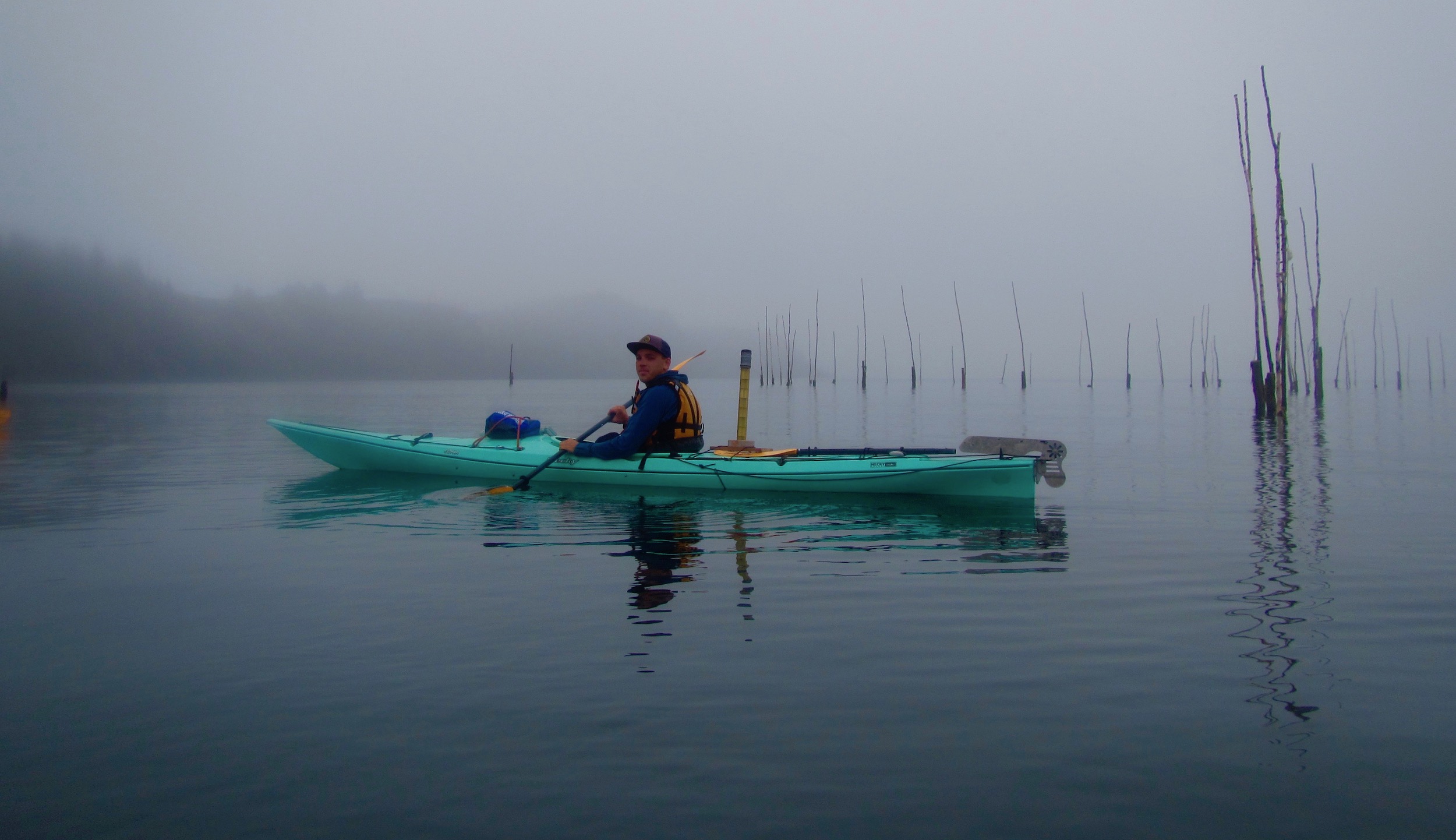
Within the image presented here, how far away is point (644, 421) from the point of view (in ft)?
29.9

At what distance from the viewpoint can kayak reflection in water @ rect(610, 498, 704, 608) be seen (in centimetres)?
538

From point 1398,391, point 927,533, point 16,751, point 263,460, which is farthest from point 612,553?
point 1398,391

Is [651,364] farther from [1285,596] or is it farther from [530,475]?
[1285,596]

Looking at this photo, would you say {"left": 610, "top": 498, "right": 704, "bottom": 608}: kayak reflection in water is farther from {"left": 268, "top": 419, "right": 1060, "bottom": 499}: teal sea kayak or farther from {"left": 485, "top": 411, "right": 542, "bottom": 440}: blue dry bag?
{"left": 485, "top": 411, "right": 542, "bottom": 440}: blue dry bag

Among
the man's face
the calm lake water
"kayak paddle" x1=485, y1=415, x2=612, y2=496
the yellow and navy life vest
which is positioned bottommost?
the calm lake water

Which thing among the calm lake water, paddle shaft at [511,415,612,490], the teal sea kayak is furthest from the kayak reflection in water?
paddle shaft at [511,415,612,490]

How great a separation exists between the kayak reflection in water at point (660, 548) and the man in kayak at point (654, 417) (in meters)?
0.60

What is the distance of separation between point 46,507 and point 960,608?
28.6ft

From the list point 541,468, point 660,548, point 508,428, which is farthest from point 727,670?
point 508,428

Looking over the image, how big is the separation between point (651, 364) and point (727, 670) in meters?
5.24

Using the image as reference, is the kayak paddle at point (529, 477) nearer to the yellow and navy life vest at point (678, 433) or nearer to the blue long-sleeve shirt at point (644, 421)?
the blue long-sleeve shirt at point (644, 421)

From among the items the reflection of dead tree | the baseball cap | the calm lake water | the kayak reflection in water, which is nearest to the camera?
the calm lake water

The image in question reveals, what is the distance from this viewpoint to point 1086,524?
317 inches

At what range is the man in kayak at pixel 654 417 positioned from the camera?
887 centimetres
